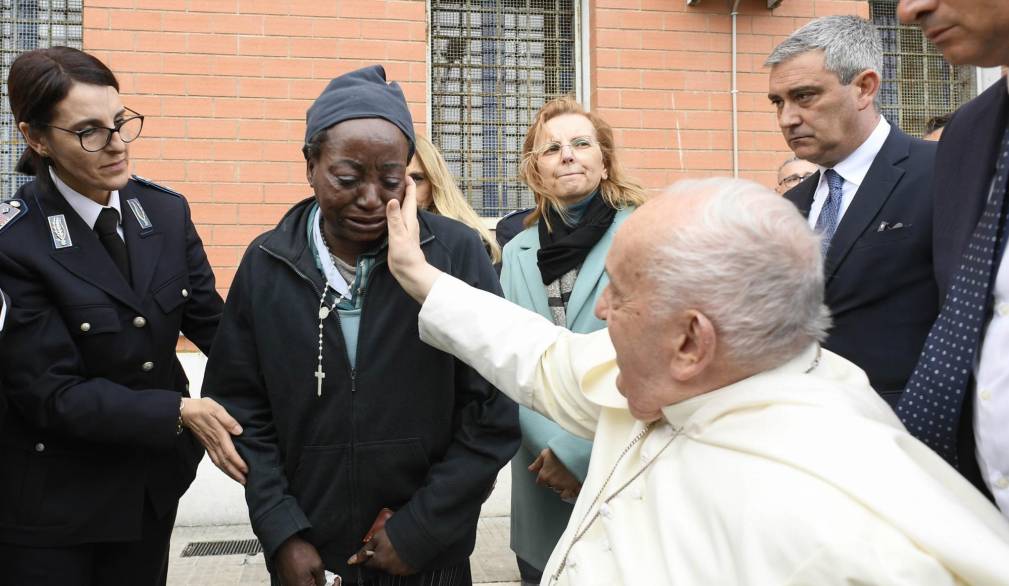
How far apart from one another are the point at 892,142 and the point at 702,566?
177 cm

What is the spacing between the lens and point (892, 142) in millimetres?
2557

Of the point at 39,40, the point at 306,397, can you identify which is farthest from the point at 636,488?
the point at 39,40

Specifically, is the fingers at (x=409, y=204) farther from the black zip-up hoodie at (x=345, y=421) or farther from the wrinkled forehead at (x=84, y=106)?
the wrinkled forehead at (x=84, y=106)

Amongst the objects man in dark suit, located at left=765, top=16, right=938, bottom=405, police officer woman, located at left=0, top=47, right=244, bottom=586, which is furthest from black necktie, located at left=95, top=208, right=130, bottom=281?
man in dark suit, located at left=765, top=16, right=938, bottom=405

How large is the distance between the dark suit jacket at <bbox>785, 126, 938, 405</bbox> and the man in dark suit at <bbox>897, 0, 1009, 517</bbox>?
48cm

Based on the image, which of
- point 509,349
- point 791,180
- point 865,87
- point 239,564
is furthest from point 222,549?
point 865,87

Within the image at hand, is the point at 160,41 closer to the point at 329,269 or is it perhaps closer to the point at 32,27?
the point at 32,27

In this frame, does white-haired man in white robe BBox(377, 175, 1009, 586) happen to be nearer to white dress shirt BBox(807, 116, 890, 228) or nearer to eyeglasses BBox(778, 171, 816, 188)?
white dress shirt BBox(807, 116, 890, 228)

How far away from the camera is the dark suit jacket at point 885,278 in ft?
7.39

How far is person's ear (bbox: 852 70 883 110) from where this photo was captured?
2.62 meters

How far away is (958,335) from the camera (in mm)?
1627

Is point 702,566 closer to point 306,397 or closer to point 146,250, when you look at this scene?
point 306,397

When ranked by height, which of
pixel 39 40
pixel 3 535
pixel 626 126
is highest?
pixel 39 40

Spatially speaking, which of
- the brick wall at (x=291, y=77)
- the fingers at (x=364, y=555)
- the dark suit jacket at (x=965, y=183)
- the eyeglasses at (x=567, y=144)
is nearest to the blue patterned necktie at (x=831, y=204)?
the dark suit jacket at (x=965, y=183)
